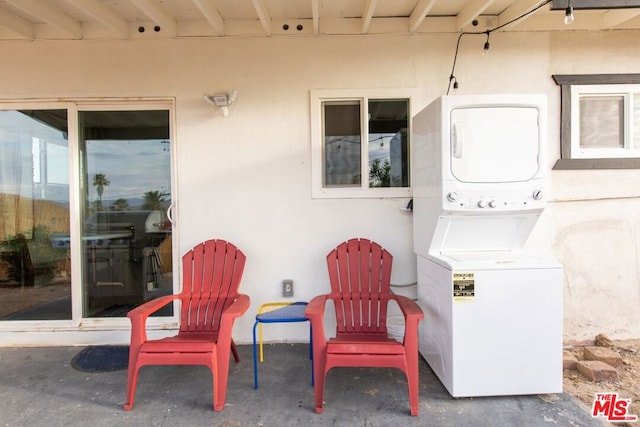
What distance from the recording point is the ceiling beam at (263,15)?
2537 millimetres

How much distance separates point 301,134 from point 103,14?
1.71m

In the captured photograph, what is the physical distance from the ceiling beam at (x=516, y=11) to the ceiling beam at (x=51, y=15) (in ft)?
11.4

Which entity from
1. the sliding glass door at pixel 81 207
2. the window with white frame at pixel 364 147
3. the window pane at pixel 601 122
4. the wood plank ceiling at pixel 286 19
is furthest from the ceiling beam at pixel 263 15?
the window pane at pixel 601 122

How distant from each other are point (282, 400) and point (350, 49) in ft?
8.83

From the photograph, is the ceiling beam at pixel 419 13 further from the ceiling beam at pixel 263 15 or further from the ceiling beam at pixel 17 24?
the ceiling beam at pixel 17 24

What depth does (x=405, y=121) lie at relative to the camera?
3.06 meters

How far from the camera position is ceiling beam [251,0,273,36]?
2.54 m

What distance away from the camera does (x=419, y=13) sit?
2715mm

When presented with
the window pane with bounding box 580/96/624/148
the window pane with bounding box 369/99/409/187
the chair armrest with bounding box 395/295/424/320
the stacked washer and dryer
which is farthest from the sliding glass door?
the window pane with bounding box 580/96/624/148

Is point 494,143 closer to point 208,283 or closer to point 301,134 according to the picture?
point 301,134

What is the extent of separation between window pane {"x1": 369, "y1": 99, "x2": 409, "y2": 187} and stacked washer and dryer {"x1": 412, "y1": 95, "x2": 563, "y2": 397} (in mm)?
742

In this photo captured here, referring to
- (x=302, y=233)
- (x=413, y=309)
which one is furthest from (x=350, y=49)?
(x=413, y=309)

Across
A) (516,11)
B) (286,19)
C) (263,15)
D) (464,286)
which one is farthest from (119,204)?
(516,11)

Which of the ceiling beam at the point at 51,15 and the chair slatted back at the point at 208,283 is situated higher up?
the ceiling beam at the point at 51,15
